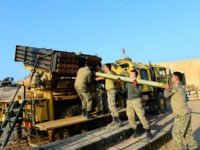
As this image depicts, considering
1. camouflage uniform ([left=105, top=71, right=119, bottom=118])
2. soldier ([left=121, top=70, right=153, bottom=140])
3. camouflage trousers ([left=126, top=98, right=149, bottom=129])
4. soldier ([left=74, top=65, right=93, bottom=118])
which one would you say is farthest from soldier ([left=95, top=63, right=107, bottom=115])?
camouflage trousers ([left=126, top=98, right=149, bottom=129])

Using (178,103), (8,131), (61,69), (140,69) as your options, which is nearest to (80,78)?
(61,69)

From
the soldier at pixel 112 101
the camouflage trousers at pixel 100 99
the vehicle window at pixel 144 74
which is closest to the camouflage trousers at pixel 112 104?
the soldier at pixel 112 101

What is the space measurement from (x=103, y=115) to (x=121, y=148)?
9.11 ft

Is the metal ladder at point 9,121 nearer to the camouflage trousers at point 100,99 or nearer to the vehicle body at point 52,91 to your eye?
the vehicle body at point 52,91

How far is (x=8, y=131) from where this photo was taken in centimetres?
614

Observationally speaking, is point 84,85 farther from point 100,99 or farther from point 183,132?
point 183,132

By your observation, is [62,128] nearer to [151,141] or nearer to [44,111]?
[44,111]

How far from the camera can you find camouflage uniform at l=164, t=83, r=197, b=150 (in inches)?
202

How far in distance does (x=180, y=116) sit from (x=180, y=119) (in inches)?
2.6

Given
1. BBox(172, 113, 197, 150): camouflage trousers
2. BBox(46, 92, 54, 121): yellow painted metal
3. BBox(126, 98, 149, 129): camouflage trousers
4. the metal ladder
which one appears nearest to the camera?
BBox(172, 113, 197, 150): camouflage trousers

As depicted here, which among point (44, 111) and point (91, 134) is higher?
point (44, 111)

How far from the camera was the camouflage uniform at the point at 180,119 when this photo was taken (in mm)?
5137

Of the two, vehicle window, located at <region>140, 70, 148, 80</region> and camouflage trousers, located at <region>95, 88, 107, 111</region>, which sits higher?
vehicle window, located at <region>140, 70, 148, 80</region>

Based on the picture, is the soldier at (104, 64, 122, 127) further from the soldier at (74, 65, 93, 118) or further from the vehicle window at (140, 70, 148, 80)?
the vehicle window at (140, 70, 148, 80)
